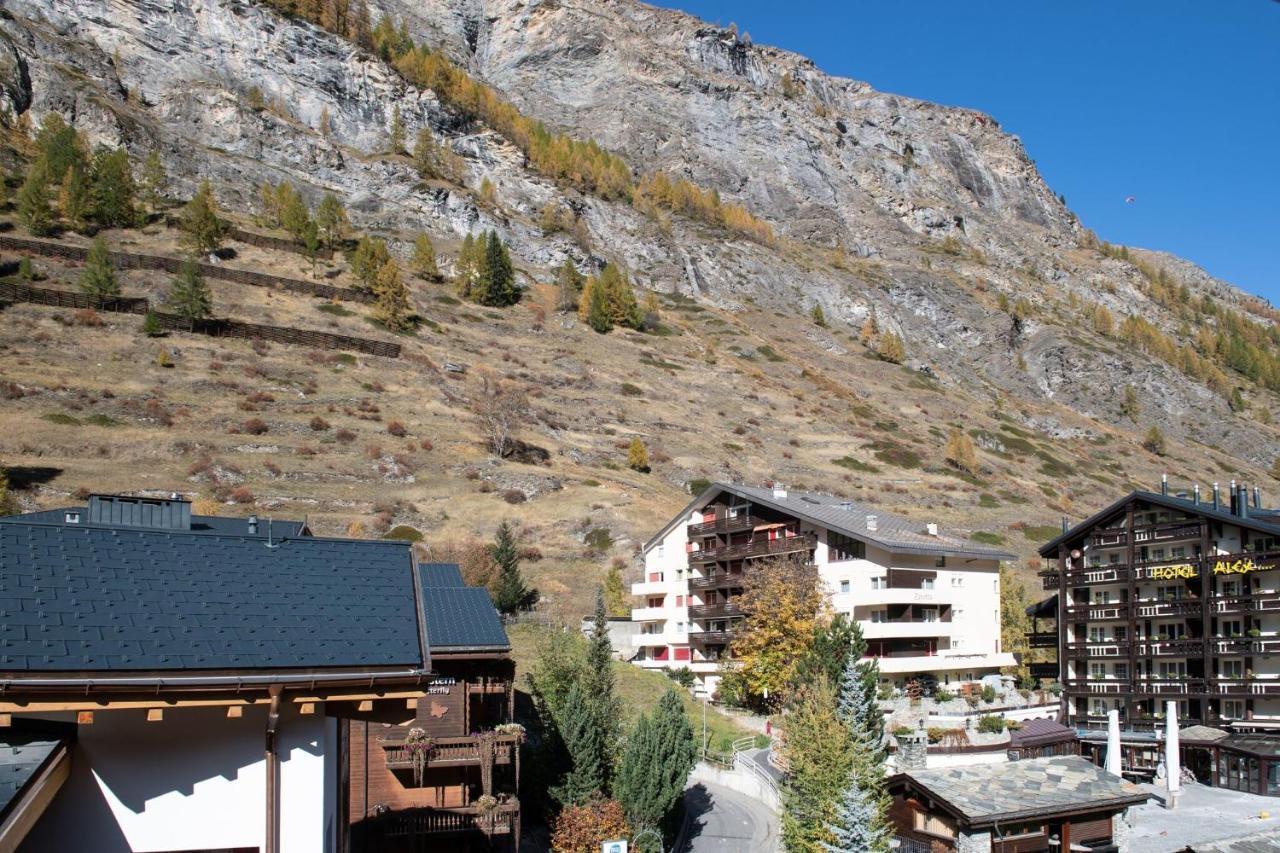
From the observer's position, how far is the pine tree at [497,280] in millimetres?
151125

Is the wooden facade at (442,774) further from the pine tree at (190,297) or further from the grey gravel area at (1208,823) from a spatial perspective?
the pine tree at (190,297)

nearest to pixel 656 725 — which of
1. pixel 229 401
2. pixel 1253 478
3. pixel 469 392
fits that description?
pixel 229 401

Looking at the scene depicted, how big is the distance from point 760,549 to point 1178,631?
2399 cm

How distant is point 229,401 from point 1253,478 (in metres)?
152

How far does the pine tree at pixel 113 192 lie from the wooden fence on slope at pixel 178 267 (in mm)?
11476

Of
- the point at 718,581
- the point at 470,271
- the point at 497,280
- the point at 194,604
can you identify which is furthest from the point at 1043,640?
the point at 470,271

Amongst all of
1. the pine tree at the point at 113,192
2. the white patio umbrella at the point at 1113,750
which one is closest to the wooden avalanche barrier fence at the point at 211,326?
the pine tree at the point at 113,192

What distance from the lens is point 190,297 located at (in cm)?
10612

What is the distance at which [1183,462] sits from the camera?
524 feet

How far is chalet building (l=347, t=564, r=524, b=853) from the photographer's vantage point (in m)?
25.8

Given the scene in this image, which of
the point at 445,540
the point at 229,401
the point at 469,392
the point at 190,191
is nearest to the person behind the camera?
the point at 445,540

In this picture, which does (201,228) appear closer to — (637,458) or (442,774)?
(637,458)

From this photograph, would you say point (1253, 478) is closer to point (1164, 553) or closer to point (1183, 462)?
point (1183, 462)

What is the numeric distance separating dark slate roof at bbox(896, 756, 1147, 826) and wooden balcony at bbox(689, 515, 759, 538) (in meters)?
31.3
